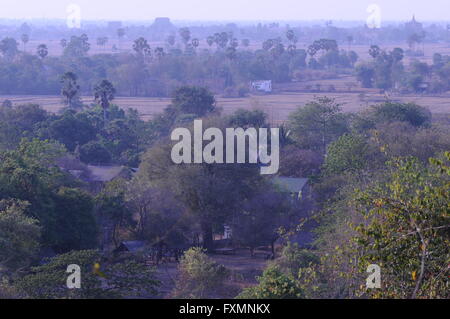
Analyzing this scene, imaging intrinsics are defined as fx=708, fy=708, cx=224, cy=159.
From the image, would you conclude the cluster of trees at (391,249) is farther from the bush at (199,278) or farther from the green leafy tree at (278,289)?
the bush at (199,278)

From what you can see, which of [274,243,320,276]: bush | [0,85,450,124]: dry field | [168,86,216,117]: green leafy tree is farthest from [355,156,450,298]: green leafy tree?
[0,85,450,124]: dry field

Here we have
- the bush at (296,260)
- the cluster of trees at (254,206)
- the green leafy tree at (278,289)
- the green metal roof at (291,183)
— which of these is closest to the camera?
the cluster of trees at (254,206)

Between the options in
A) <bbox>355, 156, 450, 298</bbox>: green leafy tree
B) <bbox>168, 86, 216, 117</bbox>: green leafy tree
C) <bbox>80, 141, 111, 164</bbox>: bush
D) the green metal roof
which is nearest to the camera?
<bbox>355, 156, 450, 298</bbox>: green leafy tree

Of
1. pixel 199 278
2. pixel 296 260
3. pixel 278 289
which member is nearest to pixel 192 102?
pixel 296 260

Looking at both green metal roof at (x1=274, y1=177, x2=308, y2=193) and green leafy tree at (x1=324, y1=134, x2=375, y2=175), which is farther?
green metal roof at (x1=274, y1=177, x2=308, y2=193)

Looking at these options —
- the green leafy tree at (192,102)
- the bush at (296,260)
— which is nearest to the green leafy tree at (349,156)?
the bush at (296,260)

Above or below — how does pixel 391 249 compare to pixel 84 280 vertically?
above

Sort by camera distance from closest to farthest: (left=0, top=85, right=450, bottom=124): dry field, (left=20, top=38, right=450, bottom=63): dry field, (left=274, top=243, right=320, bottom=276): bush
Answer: (left=274, top=243, right=320, bottom=276): bush
(left=0, top=85, right=450, bottom=124): dry field
(left=20, top=38, right=450, bottom=63): dry field

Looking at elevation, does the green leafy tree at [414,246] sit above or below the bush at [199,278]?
above

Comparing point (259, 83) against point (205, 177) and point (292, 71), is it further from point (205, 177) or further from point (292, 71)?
point (205, 177)

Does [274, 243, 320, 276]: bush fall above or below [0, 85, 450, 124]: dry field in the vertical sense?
above

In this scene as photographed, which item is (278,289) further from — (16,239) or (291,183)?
(291,183)

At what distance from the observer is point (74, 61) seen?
220ft

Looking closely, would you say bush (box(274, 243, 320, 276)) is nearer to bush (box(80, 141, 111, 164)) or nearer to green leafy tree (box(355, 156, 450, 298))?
green leafy tree (box(355, 156, 450, 298))
